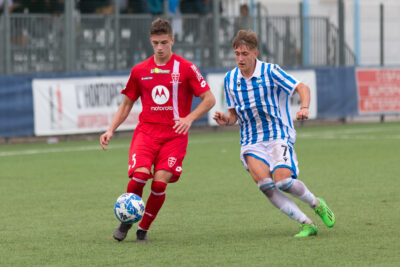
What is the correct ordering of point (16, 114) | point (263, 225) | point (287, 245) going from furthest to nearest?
point (16, 114), point (263, 225), point (287, 245)

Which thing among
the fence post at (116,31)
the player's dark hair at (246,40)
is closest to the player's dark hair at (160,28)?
the player's dark hair at (246,40)

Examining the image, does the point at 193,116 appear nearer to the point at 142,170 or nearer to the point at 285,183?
the point at 142,170

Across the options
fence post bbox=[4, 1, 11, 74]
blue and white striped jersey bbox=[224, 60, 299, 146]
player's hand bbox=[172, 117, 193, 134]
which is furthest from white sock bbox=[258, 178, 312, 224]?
fence post bbox=[4, 1, 11, 74]

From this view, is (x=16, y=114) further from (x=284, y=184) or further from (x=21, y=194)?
(x=284, y=184)

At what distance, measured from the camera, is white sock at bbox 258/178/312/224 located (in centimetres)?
770

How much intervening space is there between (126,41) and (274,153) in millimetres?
13936

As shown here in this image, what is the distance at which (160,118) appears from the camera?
7.74 meters

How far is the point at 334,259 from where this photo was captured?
6.63 meters

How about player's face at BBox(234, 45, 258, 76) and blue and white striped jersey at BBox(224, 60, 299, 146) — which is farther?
blue and white striped jersey at BBox(224, 60, 299, 146)

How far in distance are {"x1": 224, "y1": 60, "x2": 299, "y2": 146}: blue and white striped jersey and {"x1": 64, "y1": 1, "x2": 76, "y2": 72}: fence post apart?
1261cm

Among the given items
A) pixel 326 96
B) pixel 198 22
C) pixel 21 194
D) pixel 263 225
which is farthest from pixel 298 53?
pixel 263 225

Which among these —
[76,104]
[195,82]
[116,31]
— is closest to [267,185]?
[195,82]

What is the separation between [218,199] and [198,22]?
12648mm

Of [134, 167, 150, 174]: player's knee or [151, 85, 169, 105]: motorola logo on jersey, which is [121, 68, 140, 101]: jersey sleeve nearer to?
[151, 85, 169, 105]: motorola logo on jersey
